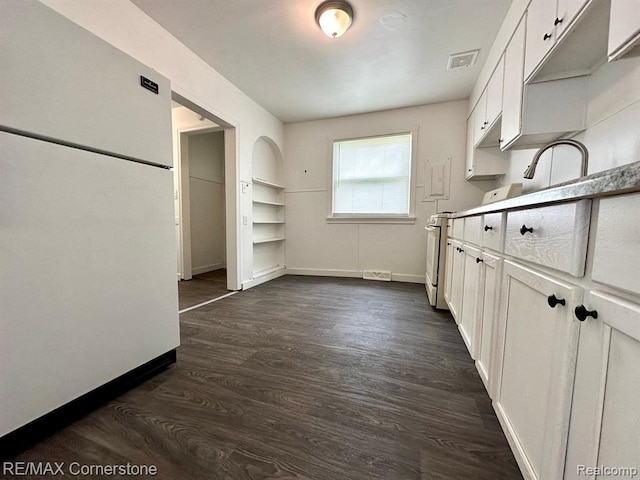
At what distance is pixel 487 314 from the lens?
1.26 meters

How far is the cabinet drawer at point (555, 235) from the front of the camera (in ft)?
1.97

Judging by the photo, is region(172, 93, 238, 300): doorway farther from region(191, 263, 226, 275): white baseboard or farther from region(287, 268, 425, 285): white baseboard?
region(287, 268, 425, 285): white baseboard

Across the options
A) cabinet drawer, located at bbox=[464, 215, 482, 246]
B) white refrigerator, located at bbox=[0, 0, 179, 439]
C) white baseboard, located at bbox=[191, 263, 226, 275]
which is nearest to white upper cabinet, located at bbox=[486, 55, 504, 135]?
cabinet drawer, located at bbox=[464, 215, 482, 246]

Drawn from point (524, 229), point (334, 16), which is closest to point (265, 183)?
point (334, 16)

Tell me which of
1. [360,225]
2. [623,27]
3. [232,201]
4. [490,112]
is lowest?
[360,225]

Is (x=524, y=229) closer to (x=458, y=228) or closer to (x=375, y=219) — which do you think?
(x=458, y=228)

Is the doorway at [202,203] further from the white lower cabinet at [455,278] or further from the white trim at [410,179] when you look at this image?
the white lower cabinet at [455,278]

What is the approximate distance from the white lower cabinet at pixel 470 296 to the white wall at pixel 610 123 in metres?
0.69

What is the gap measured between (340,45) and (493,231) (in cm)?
218

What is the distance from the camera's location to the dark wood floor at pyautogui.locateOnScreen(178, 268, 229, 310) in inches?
113

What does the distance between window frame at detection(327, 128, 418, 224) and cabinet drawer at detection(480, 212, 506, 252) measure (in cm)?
240

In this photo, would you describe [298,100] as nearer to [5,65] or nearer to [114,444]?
[5,65]

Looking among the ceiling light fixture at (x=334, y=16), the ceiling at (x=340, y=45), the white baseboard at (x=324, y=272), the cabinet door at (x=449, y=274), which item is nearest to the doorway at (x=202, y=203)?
the ceiling at (x=340, y=45)

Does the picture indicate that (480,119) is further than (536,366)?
Yes
